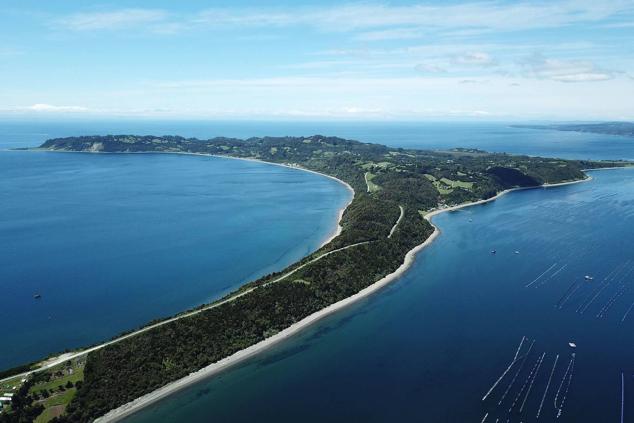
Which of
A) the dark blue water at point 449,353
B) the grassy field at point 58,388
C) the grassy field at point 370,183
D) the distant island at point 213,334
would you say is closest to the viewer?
the grassy field at point 58,388

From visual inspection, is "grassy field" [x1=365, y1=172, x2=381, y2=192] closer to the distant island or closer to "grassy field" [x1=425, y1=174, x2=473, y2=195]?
"grassy field" [x1=425, y1=174, x2=473, y2=195]

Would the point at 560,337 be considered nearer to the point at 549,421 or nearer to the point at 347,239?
the point at 549,421

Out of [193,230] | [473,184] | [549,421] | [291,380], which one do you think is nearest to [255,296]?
[291,380]

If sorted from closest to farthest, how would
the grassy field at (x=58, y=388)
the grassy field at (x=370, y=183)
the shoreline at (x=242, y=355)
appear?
the grassy field at (x=58, y=388), the shoreline at (x=242, y=355), the grassy field at (x=370, y=183)

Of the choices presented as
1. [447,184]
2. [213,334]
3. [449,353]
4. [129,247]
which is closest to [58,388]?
[213,334]

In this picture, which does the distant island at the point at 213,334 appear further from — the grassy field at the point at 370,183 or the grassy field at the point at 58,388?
the grassy field at the point at 370,183

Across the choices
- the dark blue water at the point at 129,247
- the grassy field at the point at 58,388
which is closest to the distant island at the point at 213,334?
the grassy field at the point at 58,388

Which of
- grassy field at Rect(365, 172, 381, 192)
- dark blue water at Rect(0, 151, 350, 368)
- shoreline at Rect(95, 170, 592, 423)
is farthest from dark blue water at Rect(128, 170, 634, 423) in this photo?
grassy field at Rect(365, 172, 381, 192)
